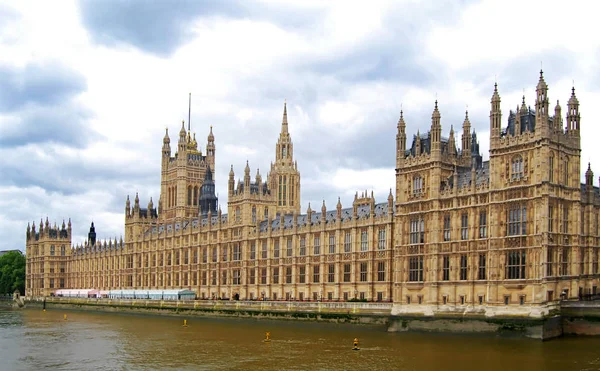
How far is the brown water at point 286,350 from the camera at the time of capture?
6250 cm

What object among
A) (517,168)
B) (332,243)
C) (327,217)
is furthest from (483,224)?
(327,217)

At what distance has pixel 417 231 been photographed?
297ft

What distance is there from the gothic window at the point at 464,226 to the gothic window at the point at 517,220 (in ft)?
18.3

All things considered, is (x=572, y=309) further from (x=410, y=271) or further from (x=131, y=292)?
(x=131, y=292)

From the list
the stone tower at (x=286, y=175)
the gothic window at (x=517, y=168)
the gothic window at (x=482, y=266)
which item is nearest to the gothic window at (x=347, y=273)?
the gothic window at (x=482, y=266)

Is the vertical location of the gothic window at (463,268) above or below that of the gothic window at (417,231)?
below

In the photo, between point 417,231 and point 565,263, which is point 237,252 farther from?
point 565,263

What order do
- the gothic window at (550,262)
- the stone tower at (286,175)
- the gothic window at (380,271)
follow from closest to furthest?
the gothic window at (550,262) → the gothic window at (380,271) → the stone tower at (286,175)

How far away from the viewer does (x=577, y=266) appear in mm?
81250

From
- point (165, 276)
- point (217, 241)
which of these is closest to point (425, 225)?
point (217, 241)

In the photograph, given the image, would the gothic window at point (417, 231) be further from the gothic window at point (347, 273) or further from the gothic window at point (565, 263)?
the gothic window at point (347, 273)

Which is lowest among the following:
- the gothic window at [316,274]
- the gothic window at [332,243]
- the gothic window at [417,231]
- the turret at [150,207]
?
the gothic window at [316,274]

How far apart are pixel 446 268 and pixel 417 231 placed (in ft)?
19.9

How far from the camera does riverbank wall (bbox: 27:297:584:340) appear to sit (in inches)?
2982
